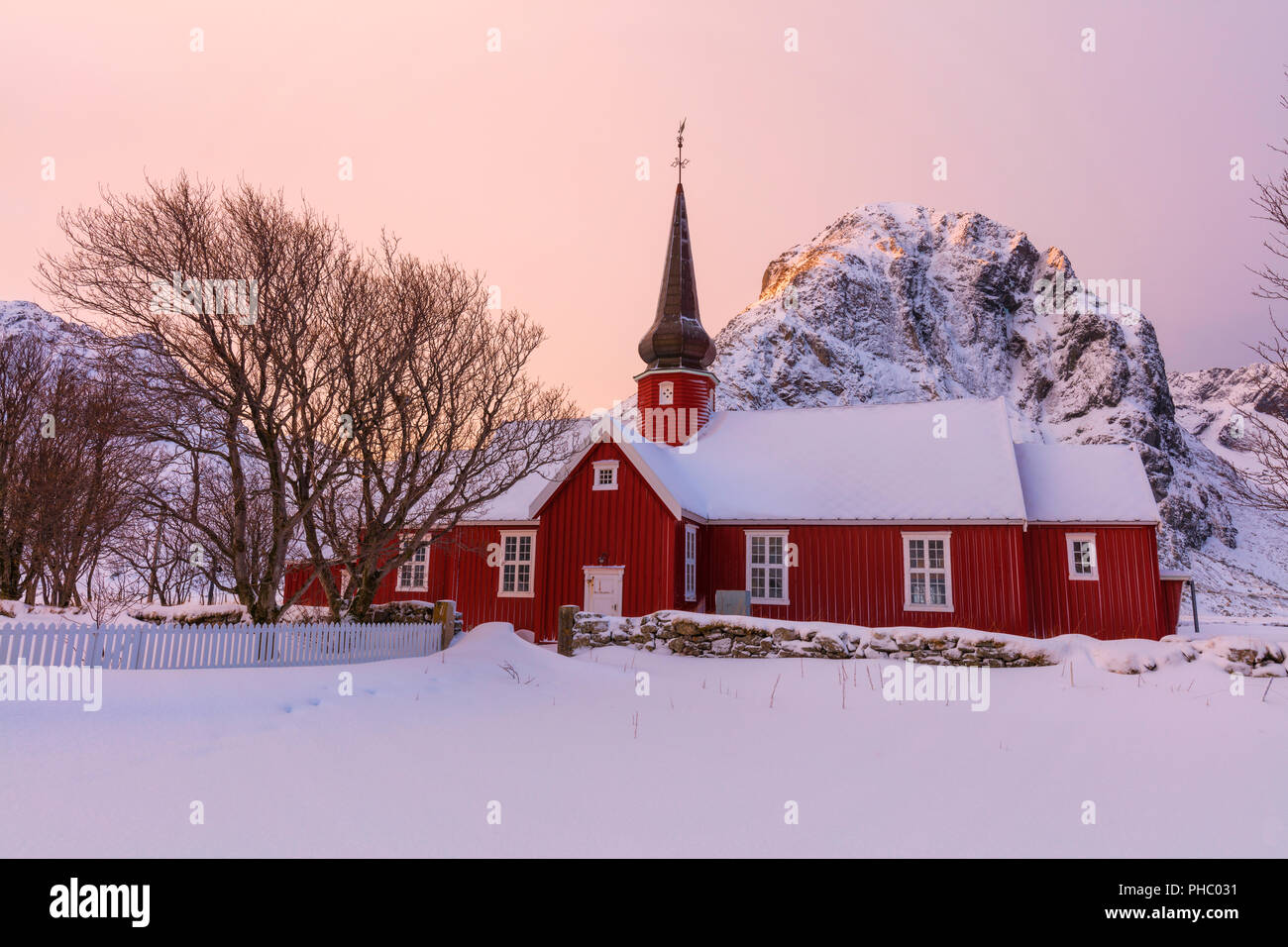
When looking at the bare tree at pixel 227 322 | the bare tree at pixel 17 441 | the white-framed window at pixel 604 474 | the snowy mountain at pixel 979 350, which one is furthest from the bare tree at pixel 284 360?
the snowy mountain at pixel 979 350

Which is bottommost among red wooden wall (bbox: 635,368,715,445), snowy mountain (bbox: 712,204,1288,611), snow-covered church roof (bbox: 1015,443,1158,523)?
snow-covered church roof (bbox: 1015,443,1158,523)

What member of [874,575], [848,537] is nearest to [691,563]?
[848,537]

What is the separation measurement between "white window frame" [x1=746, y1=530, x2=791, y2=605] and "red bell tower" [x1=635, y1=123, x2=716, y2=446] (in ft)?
22.8

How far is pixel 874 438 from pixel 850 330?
424 feet

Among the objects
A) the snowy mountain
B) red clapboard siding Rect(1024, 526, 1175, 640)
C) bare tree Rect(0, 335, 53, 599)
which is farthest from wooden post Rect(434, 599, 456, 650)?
the snowy mountain

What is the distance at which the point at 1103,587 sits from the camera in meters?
21.3

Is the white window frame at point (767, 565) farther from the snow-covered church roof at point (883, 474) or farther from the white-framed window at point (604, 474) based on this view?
the white-framed window at point (604, 474)

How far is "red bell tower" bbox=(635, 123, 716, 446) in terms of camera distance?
96.9ft

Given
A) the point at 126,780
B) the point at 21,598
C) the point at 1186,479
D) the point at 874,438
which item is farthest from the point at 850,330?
the point at 126,780

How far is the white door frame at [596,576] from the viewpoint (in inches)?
855

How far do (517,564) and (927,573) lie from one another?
12470mm

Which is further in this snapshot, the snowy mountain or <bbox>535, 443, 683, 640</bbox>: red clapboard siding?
the snowy mountain

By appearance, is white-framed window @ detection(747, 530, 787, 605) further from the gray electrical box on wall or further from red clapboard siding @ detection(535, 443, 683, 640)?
red clapboard siding @ detection(535, 443, 683, 640)

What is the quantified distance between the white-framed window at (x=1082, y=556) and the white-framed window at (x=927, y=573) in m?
3.61
